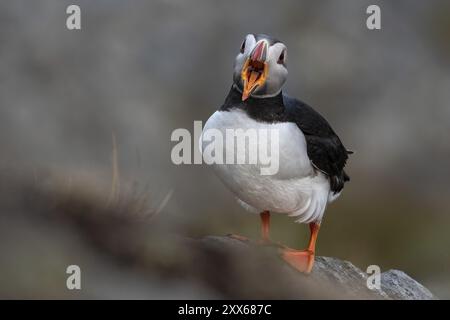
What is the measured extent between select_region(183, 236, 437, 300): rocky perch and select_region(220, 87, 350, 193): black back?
0.44 m

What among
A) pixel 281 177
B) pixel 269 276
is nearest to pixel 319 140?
pixel 281 177

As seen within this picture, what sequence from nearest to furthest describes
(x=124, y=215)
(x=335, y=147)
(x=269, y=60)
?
(x=124, y=215)
(x=269, y=60)
(x=335, y=147)

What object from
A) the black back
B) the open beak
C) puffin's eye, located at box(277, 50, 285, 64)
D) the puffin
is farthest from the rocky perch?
puffin's eye, located at box(277, 50, 285, 64)

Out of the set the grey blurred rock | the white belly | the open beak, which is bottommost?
the grey blurred rock

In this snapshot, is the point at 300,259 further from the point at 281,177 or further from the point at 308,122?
the point at 308,122

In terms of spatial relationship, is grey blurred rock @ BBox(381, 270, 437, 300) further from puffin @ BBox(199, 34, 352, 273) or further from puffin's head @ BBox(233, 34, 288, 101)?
puffin's head @ BBox(233, 34, 288, 101)

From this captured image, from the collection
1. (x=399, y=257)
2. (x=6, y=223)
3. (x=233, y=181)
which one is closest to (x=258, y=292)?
(x=233, y=181)

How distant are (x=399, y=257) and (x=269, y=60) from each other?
13.3ft

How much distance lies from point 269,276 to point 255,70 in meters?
0.85

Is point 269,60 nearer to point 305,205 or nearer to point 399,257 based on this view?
point 305,205

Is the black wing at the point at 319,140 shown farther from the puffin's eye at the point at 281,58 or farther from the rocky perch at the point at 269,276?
the rocky perch at the point at 269,276

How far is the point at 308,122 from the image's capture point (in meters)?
3.54

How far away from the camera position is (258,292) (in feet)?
9.98

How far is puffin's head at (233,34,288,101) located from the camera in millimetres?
3148
